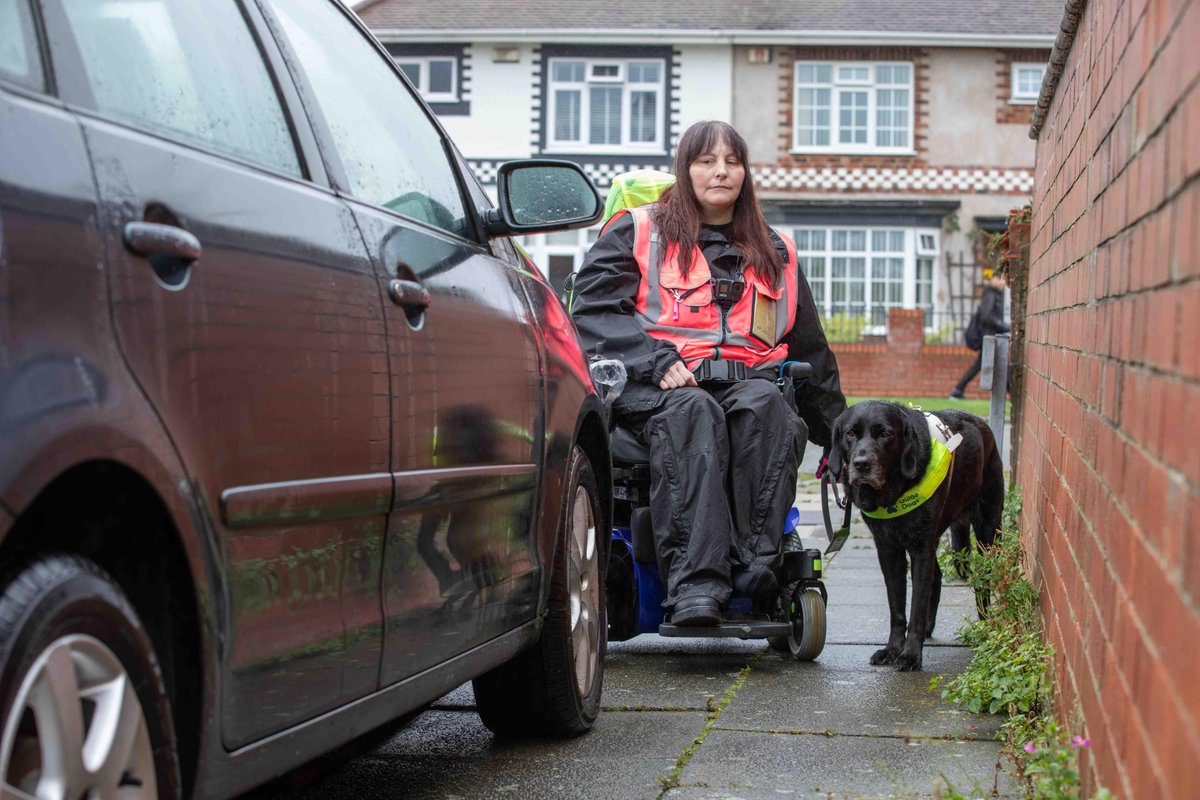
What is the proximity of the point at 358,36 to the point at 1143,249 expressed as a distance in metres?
1.86

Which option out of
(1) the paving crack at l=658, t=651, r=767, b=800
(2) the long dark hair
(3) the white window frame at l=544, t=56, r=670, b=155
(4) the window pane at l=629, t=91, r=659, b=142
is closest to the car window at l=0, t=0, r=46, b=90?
(1) the paving crack at l=658, t=651, r=767, b=800

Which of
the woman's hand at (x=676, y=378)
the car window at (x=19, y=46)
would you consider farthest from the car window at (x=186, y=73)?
the woman's hand at (x=676, y=378)

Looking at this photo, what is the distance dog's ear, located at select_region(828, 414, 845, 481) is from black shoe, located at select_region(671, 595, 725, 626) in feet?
2.79

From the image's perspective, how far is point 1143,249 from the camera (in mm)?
2531

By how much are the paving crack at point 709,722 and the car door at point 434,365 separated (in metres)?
0.51

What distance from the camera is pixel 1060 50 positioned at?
5.43 m

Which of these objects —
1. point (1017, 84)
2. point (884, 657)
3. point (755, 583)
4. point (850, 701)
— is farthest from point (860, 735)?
point (1017, 84)

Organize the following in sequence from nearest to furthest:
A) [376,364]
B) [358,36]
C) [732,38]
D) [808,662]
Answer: [376,364], [358,36], [808,662], [732,38]

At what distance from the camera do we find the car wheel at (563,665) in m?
4.06

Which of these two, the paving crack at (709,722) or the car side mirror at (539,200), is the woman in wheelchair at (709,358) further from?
the car side mirror at (539,200)

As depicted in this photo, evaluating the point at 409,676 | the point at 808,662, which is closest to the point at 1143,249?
the point at 409,676

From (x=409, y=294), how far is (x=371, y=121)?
1.80 ft

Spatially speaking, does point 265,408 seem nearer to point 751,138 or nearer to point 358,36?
point 358,36

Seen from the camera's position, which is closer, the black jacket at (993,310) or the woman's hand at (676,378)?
the woman's hand at (676,378)
